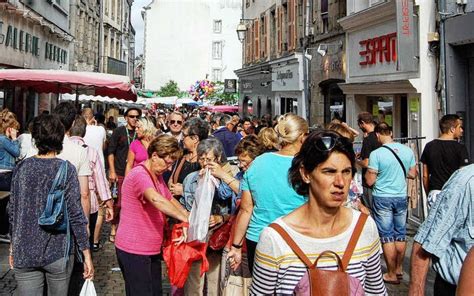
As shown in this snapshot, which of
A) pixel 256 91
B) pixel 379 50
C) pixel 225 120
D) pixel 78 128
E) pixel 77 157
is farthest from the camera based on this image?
pixel 256 91

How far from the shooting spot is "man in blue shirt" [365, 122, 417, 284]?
6.48 metres

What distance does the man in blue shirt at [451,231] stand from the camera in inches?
107

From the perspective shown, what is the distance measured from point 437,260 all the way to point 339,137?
92 centimetres

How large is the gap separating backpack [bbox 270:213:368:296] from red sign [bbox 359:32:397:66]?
30.6 feet

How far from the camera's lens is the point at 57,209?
3674 millimetres

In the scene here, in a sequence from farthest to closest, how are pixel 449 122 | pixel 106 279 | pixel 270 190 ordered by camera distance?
pixel 106 279, pixel 449 122, pixel 270 190

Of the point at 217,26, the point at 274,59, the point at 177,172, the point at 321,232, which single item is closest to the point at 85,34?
the point at 274,59

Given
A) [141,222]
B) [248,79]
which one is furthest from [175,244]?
[248,79]

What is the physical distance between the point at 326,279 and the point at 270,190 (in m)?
1.66

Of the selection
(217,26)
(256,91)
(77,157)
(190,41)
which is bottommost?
(77,157)

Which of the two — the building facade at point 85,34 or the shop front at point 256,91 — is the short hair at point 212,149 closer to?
the shop front at point 256,91

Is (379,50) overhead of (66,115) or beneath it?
overhead

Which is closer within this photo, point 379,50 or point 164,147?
point 164,147

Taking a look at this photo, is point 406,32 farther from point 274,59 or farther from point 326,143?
point 274,59
